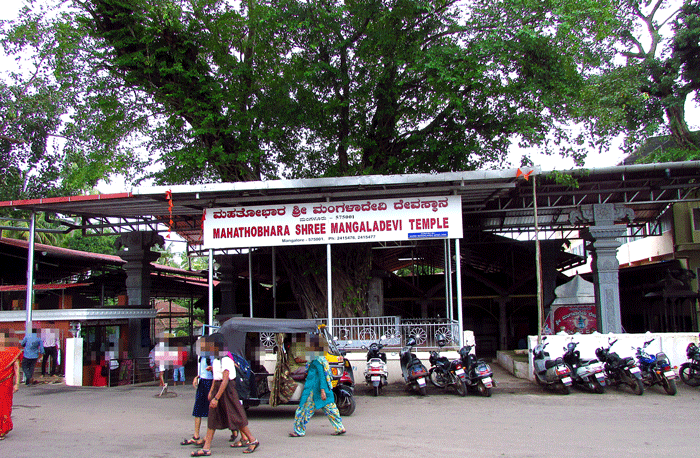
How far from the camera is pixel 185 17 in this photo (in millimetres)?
13617

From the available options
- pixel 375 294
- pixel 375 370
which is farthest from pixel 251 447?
pixel 375 294

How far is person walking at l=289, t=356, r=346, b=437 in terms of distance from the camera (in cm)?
645

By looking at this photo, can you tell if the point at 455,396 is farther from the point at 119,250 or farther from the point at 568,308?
the point at 119,250

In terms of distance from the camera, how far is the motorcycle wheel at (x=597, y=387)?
9.57 m

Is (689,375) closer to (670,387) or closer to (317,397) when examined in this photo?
(670,387)

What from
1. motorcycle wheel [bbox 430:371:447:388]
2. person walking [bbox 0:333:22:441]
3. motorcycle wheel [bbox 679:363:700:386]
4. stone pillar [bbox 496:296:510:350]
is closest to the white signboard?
motorcycle wheel [bbox 430:371:447:388]

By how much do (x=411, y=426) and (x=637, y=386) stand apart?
15.6ft

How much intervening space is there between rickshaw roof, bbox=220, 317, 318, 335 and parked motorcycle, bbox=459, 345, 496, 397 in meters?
3.29

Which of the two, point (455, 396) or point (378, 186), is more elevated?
point (378, 186)

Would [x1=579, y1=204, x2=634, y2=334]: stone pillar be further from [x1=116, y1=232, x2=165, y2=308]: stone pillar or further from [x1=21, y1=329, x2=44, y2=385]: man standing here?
[x1=21, y1=329, x2=44, y2=385]: man standing

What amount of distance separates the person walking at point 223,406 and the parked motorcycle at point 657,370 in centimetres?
735

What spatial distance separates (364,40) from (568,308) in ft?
33.6

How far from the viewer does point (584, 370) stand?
31.5ft

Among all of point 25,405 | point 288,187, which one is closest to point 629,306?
point 288,187
